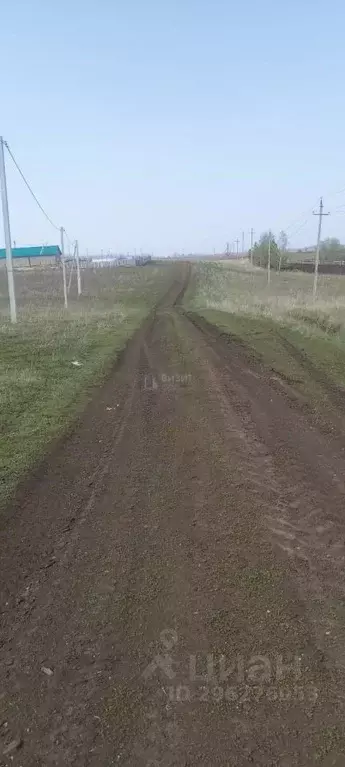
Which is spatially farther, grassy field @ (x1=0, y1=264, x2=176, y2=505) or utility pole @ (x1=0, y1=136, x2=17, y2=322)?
utility pole @ (x1=0, y1=136, x2=17, y2=322)

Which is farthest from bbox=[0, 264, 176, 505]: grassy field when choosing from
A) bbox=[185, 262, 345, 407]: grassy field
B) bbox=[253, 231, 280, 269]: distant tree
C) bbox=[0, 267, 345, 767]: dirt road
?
bbox=[253, 231, 280, 269]: distant tree

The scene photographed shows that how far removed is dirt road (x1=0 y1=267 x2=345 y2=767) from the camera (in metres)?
2.43

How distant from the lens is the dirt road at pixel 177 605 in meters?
2.43

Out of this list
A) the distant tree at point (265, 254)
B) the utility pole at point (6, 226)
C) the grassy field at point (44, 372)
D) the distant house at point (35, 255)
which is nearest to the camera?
the grassy field at point (44, 372)

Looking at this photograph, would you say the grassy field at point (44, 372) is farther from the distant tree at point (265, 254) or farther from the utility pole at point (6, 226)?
the distant tree at point (265, 254)

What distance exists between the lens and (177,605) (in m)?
3.39

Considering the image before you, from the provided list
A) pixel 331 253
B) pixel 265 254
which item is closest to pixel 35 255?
pixel 265 254

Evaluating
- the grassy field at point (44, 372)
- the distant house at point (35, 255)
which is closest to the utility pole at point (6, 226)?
the grassy field at point (44, 372)

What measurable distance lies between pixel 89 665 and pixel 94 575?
91cm

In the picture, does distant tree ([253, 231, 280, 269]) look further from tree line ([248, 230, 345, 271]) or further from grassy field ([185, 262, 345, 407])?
grassy field ([185, 262, 345, 407])

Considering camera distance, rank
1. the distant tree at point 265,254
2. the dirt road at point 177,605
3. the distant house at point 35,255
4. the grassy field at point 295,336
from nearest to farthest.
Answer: the dirt road at point 177,605 < the grassy field at point 295,336 < the distant tree at point 265,254 < the distant house at point 35,255

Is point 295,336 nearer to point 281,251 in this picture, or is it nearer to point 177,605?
point 177,605

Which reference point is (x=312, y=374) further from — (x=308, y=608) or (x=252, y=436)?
(x=308, y=608)

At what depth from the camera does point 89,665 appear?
9.48ft
